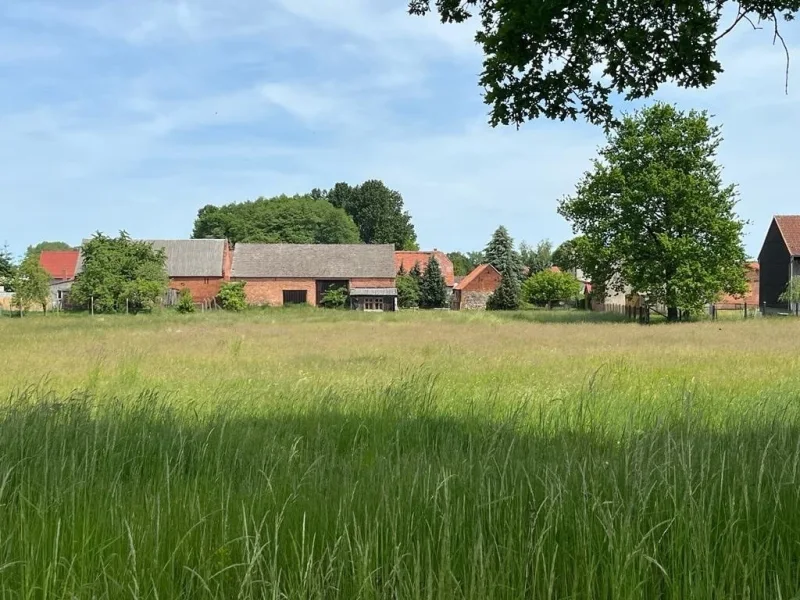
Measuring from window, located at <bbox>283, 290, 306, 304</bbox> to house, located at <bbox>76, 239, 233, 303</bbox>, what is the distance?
765 centimetres

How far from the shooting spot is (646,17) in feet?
22.2

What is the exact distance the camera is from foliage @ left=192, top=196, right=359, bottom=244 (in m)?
104

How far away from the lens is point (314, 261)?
7031 cm

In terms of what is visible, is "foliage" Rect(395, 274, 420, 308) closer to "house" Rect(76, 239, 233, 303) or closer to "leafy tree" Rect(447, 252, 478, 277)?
"house" Rect(76, 239, 233, 303)

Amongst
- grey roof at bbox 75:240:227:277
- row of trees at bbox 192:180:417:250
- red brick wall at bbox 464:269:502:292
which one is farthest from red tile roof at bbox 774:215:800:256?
row of trees at bbox 192:180:417:250

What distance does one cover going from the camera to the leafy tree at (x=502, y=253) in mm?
79625

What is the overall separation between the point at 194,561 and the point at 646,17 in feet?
22.6

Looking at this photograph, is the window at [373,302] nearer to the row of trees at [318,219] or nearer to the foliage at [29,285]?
the foliage at [29,285]

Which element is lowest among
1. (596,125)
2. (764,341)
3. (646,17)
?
(764,341)

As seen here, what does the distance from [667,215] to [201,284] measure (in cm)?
5152

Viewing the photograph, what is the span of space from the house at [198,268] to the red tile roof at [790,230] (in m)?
54.7

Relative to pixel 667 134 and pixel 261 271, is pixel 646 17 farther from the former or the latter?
pixel 261 271

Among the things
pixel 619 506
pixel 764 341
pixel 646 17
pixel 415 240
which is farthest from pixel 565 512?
pixel 415 240

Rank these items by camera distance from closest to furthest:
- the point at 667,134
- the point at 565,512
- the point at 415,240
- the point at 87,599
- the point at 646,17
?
the point at 87,599
the point at 565,512
the point at 646,17
the point at 667,134
the point at 415,240
